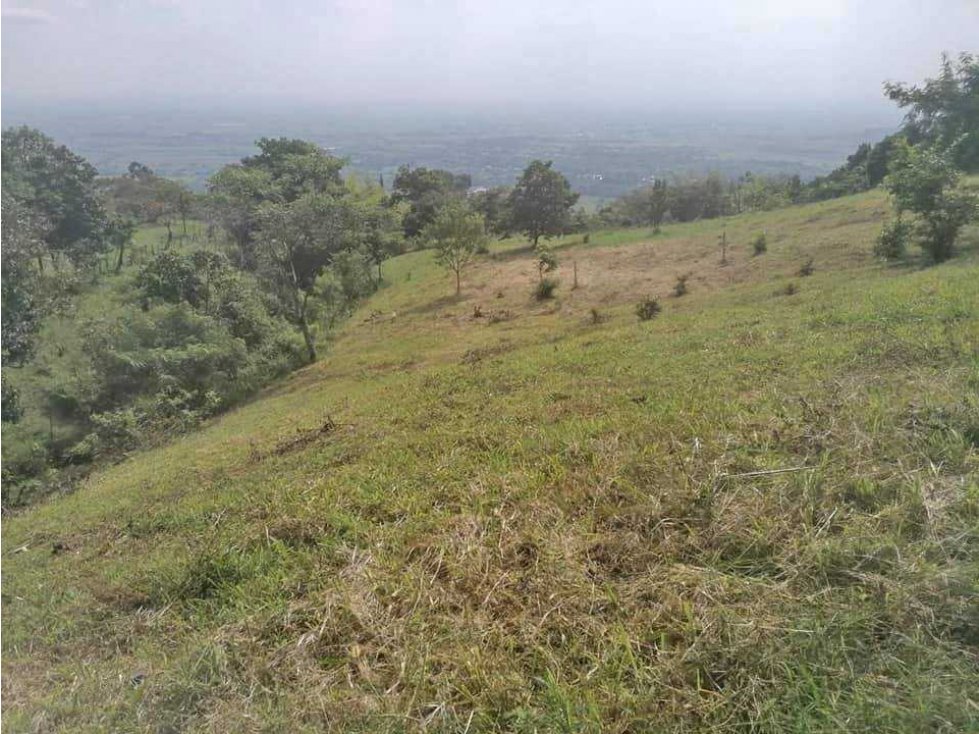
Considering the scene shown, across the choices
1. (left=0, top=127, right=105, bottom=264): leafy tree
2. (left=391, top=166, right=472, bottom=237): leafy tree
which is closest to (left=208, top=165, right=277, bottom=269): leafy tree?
(left=0, top=127, right=105, bottom=264): leafy tree

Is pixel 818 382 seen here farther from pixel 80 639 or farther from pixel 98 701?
pixel 80 639

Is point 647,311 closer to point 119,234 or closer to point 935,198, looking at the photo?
point 935,198

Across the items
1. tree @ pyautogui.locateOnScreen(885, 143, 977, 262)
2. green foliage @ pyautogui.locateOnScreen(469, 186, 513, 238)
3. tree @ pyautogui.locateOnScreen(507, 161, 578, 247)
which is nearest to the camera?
tree @ pyautogui.locateOnScreen(885, 143, 977, 262)

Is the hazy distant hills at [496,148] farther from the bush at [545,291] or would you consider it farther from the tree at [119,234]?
the bush at [545,291]

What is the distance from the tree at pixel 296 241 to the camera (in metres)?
19.6

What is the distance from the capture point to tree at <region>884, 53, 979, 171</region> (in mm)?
28953

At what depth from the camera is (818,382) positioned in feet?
18.7

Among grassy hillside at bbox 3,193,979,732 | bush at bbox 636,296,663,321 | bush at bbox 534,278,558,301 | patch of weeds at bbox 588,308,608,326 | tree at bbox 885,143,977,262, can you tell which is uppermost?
tree at bbox 885,143,977,262

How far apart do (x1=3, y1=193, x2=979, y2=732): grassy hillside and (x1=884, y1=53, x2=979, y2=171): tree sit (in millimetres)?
29236

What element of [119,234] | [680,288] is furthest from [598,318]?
[119,234]

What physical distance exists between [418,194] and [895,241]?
35574mm

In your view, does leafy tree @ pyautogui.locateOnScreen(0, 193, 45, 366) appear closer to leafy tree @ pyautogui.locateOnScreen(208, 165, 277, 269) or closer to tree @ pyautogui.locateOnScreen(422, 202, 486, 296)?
leafy tree @ pyautogui.locateOnScreen(208, 165, 277, 269)

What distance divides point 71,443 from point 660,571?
17684mm

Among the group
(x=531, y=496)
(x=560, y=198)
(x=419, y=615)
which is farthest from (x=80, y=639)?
(x=560, y=198)
